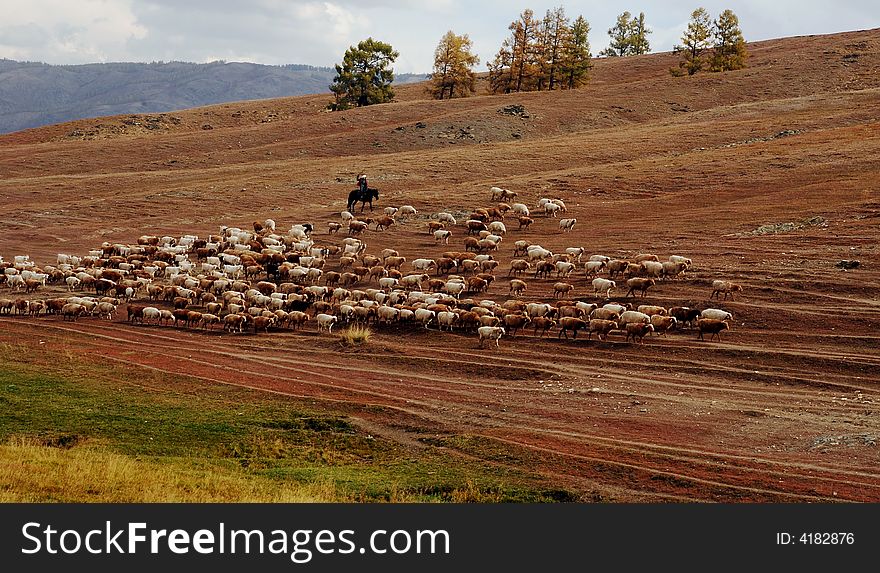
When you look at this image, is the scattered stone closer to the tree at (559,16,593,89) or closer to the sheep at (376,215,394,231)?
the tree at (559,16,593,89)

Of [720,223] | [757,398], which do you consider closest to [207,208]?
[720,223]

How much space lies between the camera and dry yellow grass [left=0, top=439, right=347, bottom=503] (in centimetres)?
1527

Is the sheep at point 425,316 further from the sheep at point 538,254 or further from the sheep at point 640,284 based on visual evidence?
the sheep at point 538,254

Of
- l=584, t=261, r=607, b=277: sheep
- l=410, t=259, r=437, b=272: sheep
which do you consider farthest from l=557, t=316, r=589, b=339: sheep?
l=410, t=259, r=437, b=272: sheep

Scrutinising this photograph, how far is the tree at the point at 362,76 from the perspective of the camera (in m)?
98.2

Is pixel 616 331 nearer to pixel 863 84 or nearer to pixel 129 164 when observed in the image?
pixel 129 164

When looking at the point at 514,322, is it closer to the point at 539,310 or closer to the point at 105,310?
the point at 539,310

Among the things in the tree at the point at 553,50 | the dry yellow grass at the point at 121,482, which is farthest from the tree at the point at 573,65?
the dry yellow grass at the point at 121,482

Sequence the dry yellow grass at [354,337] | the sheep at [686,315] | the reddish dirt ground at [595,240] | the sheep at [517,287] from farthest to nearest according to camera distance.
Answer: the sheep at [517,287], the sheep at [686,315], the dry yellow grass at [354,337], the reddish dirt ground at [595,240]

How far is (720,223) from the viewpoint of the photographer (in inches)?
1660

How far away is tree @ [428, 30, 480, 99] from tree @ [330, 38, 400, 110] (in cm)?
679

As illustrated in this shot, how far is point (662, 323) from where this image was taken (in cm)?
2919

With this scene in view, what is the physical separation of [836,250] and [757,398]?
14682 millimetres

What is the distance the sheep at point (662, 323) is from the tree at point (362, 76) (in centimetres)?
7351
